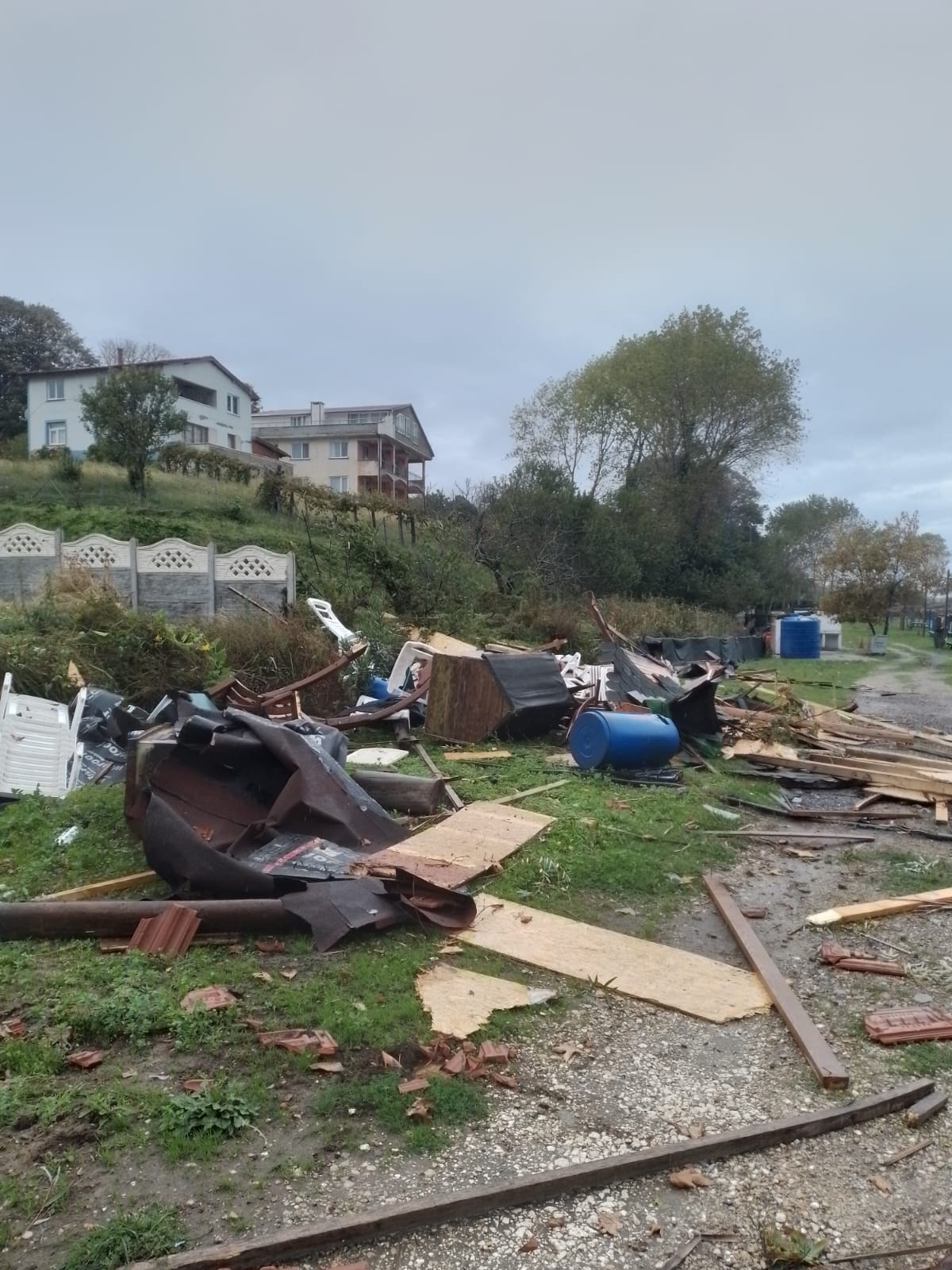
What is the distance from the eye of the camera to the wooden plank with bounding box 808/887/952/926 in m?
5.18

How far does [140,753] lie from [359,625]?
7803 millimetres

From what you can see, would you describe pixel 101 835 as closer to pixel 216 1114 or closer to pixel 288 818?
pixel 288 818

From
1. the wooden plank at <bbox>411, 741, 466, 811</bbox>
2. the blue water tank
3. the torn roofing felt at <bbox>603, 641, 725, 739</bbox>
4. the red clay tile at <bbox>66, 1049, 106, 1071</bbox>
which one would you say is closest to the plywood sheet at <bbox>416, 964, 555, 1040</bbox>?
the red clay tile at <bbox>66, 1049, 106, 1071</bbox>

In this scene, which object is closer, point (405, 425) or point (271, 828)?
point (271, 828)

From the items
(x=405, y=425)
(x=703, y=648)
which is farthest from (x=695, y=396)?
(x=405, y=425)

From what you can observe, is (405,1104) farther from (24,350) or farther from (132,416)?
(24,350)

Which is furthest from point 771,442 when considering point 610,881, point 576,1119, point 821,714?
point 576,1119

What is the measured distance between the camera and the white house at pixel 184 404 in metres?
42.4

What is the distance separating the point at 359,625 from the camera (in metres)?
13.5

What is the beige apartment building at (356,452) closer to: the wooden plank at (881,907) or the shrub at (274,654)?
the shrub at (274,654)

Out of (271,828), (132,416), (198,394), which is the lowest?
(271,828)

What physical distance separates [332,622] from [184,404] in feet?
121

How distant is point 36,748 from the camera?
7.46 meters

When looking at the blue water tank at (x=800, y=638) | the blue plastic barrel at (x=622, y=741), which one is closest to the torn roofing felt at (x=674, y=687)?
the blue plastic barrel at (x=622, y=741)
